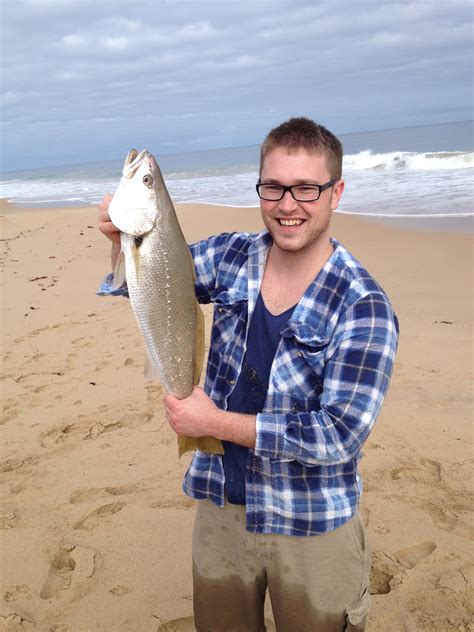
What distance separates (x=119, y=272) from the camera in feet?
8.38

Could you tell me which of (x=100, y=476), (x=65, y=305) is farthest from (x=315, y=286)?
(x=65, y=305)

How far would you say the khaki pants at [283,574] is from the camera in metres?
2.38

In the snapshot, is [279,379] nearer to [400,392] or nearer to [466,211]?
[400,392]

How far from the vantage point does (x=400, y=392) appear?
215 inches

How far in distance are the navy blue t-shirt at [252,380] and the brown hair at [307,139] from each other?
0.63 m

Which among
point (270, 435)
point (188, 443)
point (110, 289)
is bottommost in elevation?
point (188, 443)

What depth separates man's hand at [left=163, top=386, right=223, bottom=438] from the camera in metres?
2.22

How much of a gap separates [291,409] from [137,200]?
1.05 meters

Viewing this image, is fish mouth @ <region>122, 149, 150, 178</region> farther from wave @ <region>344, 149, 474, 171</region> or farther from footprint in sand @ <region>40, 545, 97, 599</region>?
wave @ <region>344, 149, 474, 171</region>

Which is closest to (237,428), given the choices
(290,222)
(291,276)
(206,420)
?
(206,420)

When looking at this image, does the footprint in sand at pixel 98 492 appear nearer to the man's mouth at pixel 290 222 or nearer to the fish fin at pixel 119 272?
the fish fin at pixel 119 272

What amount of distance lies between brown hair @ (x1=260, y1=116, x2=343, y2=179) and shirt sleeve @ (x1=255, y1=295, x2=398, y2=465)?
66cm

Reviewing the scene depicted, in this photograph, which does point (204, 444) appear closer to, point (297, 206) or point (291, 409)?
point (291, 409)

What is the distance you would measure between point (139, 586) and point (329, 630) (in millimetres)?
1446
